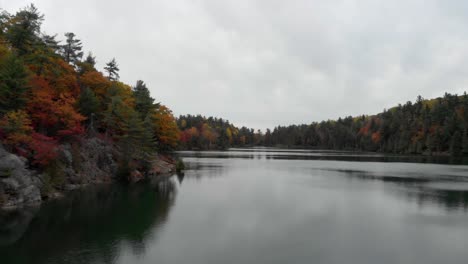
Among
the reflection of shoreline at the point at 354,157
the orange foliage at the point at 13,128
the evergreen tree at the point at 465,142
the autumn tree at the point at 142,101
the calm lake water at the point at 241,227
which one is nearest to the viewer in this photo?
the calm lake water at the point at 241,227

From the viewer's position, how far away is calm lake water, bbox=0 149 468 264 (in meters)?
17.8

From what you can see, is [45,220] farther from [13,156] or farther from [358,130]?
[358,130]

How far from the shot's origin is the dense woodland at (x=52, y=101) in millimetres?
30312

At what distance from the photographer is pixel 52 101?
36469mm

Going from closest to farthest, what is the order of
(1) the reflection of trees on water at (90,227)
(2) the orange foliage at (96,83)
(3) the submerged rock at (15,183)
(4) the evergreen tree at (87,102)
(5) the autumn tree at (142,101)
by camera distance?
1. (1) the reflection of trees on water at (90,227)
2. (3) the submerged rock at (15,183)
3. (4) the evergreen tree at (87,102)
4. (2) the orange foliage at (96,83)
5. (5) the autumn tree at (142,101)

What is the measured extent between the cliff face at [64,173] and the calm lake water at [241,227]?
199 centimetres

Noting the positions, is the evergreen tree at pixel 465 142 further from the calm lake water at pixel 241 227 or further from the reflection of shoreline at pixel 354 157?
the calm lake water at pixel 241 227

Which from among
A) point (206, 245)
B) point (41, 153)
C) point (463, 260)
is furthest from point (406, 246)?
point (41, 153)

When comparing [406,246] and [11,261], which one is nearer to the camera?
[11,261]

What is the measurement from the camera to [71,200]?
3091 centimetres

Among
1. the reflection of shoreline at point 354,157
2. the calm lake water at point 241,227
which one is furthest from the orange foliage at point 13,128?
the reflection of shoreline at point 354,157

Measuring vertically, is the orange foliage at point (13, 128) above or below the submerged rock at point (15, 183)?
above

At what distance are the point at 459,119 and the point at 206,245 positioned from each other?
129914mm

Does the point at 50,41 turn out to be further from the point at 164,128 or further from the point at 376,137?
the point at 376,137
